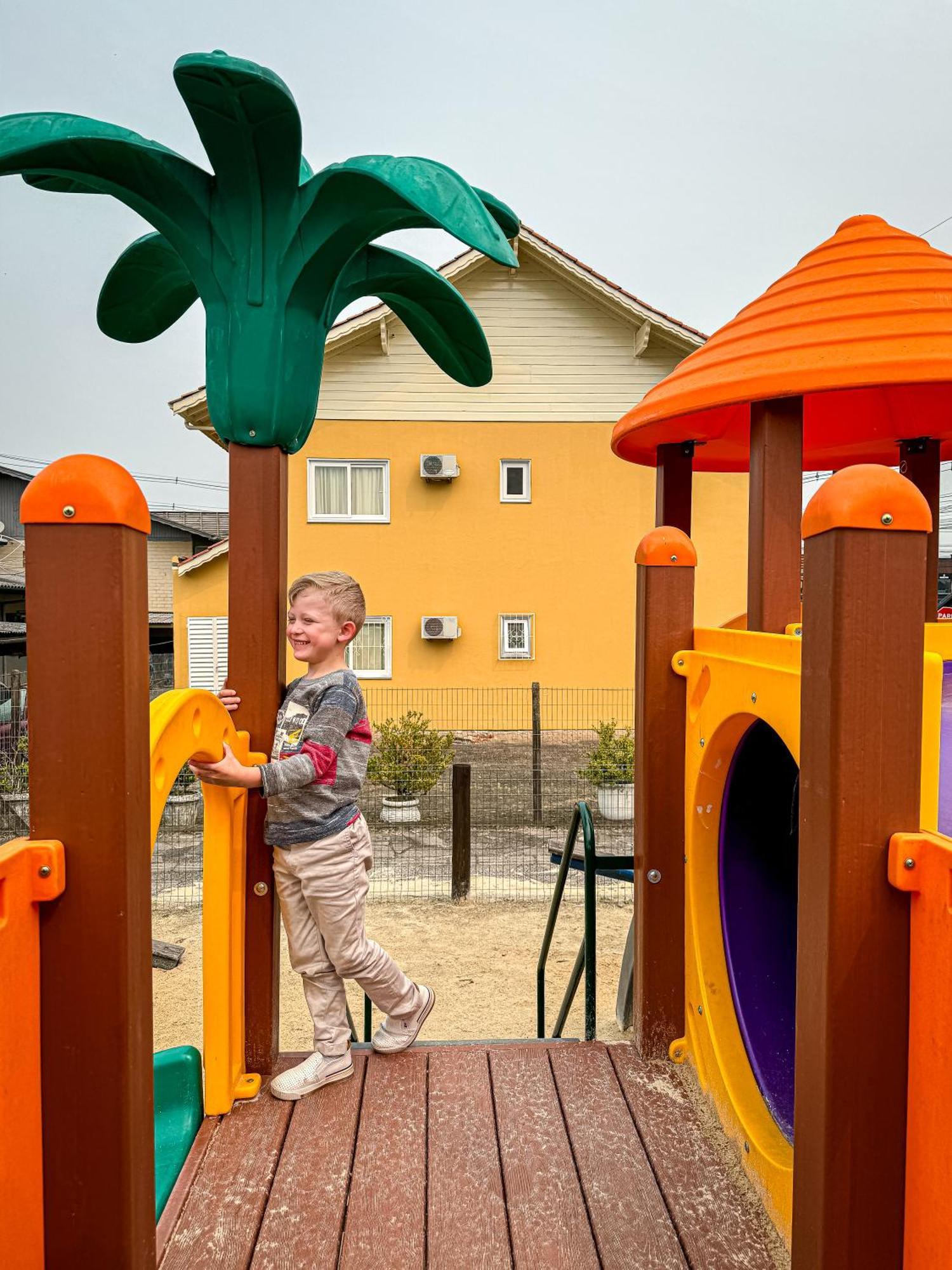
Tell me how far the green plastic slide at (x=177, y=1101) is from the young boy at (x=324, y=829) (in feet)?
0.72

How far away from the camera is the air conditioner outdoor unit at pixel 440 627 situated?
11.9 m

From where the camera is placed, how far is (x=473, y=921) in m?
6.35

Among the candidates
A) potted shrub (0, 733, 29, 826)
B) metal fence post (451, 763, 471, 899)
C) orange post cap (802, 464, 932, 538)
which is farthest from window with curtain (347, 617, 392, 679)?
orange post cap (802, 464, 932, 538)

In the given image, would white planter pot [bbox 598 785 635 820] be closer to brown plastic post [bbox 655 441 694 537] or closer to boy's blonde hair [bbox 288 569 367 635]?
brown plastic post [bbox 655 441 694 537]

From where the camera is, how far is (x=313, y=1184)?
1981mm

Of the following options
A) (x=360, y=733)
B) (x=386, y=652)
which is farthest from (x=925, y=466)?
(x=386, y=652)

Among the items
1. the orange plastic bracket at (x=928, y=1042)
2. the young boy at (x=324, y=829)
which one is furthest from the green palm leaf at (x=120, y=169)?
the orange plastic bracket at (x=928, y=1042)

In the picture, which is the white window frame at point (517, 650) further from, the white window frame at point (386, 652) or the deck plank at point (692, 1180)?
the deck plank at point (692, 1180)

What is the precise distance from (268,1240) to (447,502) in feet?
35.7

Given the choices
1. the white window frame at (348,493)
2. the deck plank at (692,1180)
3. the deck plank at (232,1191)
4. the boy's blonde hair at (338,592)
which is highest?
the white window frame at (348,493)

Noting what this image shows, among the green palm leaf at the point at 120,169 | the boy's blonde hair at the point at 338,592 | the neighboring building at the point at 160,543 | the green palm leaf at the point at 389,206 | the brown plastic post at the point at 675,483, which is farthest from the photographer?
the neighboring building at the point at 160,543

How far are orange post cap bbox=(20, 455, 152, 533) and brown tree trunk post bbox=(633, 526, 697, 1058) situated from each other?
1.73m

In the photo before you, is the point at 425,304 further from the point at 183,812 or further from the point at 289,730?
the point at 183,812

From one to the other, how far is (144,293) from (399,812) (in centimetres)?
636
